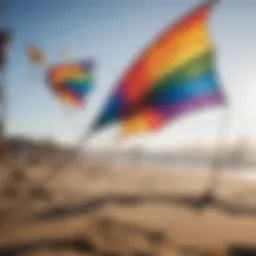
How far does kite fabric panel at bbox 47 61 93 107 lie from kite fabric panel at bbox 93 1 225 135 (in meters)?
0.72

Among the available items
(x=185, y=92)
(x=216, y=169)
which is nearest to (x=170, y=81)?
(x=185, y=92)

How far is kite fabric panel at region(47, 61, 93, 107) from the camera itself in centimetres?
335

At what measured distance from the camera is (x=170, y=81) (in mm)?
2689

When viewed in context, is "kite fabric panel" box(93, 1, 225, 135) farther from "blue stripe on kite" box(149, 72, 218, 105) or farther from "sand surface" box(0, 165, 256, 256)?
"sand surface" box(0, 165, 256, 256)

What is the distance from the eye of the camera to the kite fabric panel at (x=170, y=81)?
2650mm

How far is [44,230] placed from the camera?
274 centimetres

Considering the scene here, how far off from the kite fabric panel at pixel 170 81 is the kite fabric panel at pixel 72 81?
723 mm

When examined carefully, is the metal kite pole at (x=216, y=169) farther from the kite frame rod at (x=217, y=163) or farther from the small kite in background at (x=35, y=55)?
the small kite in background at (x=35, y=55)

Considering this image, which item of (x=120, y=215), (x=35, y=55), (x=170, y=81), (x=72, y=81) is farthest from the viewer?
(x=72, y=81)

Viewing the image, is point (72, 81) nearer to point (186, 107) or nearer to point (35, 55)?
point (35, 55)

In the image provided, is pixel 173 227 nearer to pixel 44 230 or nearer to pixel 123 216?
pixel 123 216

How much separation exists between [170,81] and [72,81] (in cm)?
138

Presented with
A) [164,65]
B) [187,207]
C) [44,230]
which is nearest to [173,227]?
[187,207]

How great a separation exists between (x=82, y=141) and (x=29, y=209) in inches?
28.8
